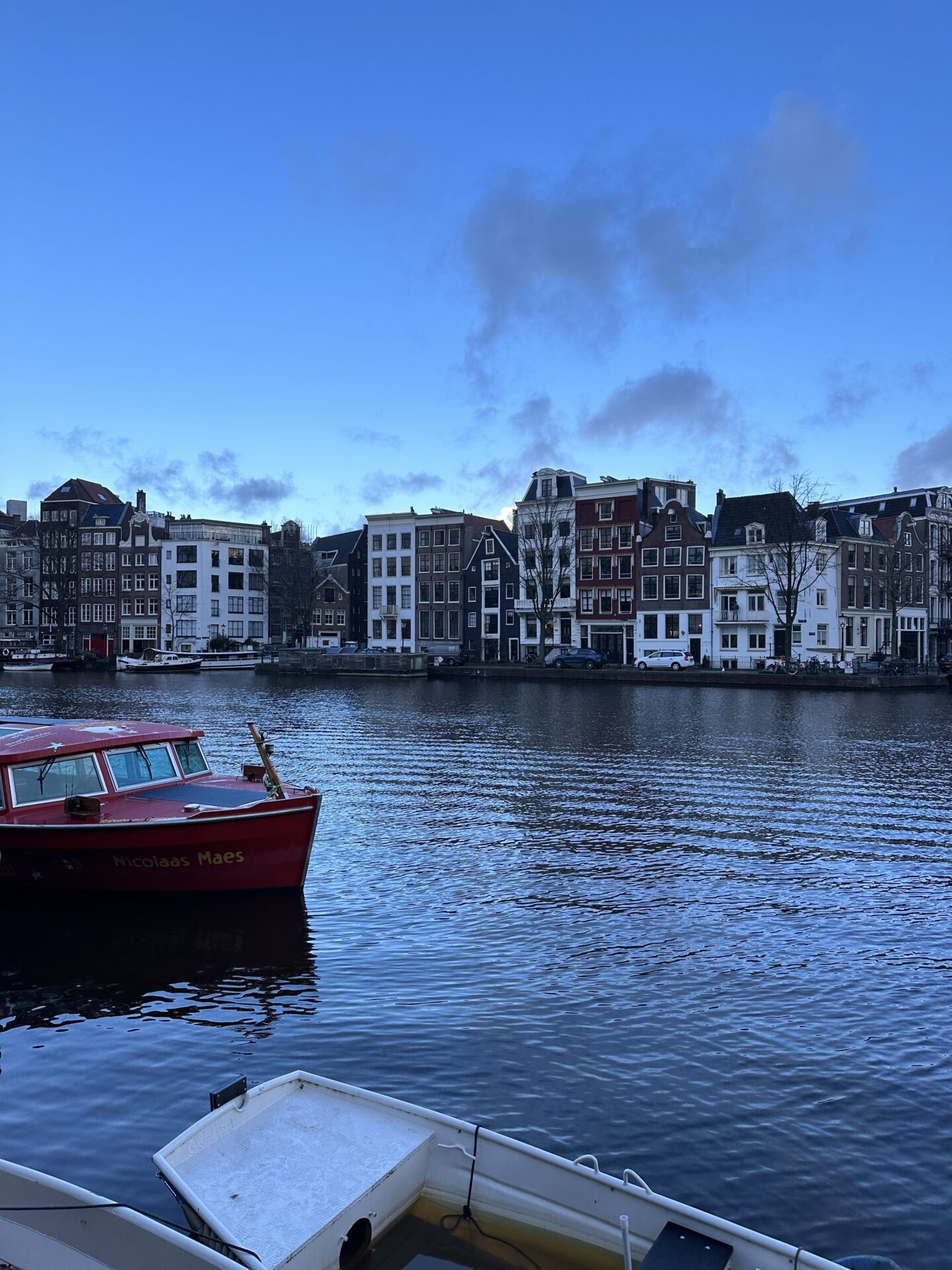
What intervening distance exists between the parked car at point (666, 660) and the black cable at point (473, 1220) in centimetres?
6947

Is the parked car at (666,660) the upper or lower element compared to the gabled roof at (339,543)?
lower

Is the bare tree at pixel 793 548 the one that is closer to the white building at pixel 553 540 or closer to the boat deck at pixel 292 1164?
the white building at pixel 553 540

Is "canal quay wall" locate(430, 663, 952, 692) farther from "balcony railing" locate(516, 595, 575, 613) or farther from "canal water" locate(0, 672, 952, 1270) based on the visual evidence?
"canal water" locate(0, 672, 952, 1270)

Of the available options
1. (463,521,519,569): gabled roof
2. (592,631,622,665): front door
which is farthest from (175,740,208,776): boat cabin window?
(463,521,519,569): gabled roof

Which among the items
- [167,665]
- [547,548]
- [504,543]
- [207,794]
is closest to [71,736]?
[207,794]

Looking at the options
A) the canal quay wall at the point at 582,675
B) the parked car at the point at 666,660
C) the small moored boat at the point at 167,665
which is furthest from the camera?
the small moored boat at the point at 167,665

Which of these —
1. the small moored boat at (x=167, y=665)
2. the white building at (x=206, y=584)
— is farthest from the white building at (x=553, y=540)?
the white building at (x=206, y=584)

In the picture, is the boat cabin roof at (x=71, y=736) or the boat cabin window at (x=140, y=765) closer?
the boat cabin roof at (x=71, y=736)

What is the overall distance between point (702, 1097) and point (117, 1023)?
5960mm

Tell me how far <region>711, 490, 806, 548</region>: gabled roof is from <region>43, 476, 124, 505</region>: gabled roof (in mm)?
71501

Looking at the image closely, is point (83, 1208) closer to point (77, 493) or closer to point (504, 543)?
point (504, 543)

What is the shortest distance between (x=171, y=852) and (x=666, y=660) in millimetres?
65182

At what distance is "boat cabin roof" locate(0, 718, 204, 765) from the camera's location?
1608cm

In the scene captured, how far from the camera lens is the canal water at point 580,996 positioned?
8125 mm
